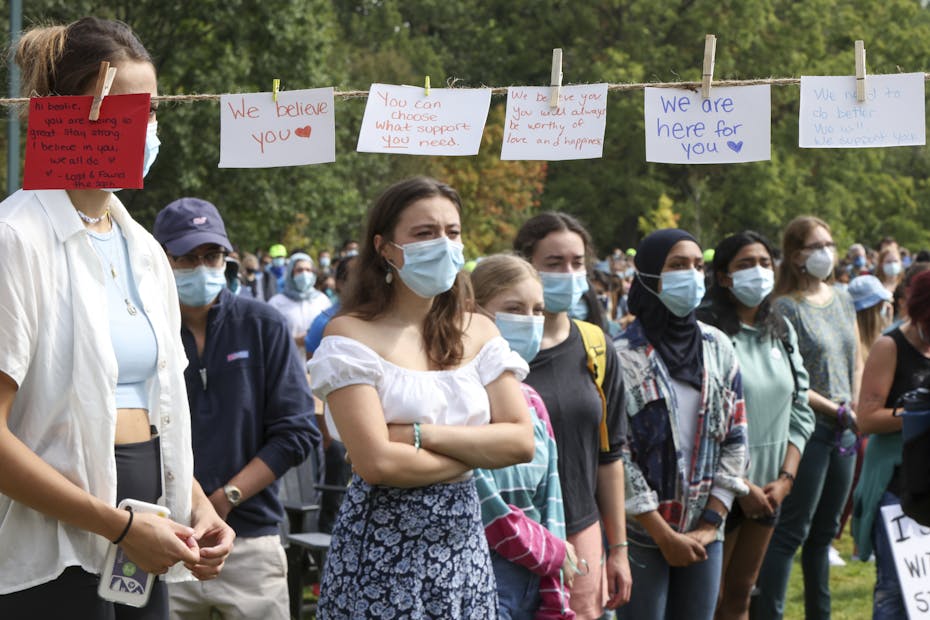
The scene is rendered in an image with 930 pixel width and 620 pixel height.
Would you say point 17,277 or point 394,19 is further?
point 394,19

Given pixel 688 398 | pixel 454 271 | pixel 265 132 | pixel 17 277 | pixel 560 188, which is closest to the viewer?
pixel 17 277

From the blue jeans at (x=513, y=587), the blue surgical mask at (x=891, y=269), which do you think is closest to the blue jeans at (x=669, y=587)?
the blue jeans at (x=513, y=587)

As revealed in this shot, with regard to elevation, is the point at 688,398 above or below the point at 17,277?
below

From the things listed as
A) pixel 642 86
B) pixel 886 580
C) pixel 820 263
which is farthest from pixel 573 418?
pixel 820 263

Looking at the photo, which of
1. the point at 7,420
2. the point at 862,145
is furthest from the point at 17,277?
the point at 862,145

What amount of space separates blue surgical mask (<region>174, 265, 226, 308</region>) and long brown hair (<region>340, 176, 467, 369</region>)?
1.00 metres

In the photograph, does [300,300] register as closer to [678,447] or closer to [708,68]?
[678,447]

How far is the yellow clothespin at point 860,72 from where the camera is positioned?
3.77 m

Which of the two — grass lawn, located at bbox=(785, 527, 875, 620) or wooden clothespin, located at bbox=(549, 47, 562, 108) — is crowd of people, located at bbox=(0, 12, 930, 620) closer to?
wooden clothespin, located at bbox=(549, 47, 562, 108)

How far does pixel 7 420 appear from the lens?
2664 millimetres

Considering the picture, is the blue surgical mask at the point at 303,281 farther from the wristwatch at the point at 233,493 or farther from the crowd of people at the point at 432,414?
the wristwatch at the point at 233,493

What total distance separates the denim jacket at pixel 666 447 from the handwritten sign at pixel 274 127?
1873 millimetres

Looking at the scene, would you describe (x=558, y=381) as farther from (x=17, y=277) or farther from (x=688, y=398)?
(x=17, y=277)

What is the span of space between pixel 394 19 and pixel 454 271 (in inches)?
1993
